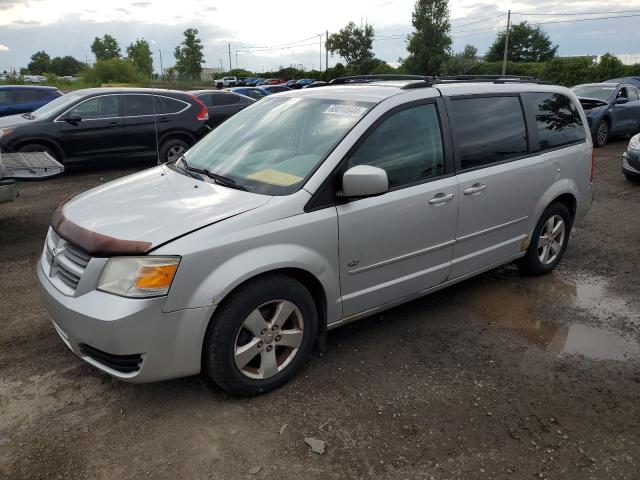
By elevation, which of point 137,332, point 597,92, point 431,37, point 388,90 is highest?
point 431,37

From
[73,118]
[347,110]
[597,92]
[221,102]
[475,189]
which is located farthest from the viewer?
[221,102]

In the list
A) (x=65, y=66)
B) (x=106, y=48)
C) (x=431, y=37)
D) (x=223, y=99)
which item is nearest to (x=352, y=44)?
(x=431, y=37)

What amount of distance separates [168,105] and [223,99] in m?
4.52

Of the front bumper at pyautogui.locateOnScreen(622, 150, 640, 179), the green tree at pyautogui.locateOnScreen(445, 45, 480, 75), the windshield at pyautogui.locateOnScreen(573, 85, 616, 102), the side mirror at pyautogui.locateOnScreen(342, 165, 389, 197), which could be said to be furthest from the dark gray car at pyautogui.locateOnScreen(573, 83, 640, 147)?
the green tree at pyautogui.locateOnScreen(445, 45, 480, 75)

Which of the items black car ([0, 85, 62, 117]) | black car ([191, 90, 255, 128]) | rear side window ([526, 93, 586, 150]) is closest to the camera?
rear side window ([526, 93, 586, 150])

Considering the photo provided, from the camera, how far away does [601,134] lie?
506 inches

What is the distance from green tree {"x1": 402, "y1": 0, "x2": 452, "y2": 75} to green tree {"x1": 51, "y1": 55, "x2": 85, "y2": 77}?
297ft

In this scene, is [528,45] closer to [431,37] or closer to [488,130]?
[431,37]

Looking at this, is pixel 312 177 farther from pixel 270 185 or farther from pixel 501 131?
pixel 501 131

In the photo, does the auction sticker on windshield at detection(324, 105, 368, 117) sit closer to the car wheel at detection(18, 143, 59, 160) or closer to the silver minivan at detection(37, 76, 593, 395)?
the silver minivan at detection(37, 76, 593, 395)

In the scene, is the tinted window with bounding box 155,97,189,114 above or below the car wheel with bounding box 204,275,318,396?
above

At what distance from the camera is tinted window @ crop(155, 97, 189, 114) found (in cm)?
1027

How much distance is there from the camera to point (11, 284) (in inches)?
185

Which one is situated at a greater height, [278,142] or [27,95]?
[27,95]
